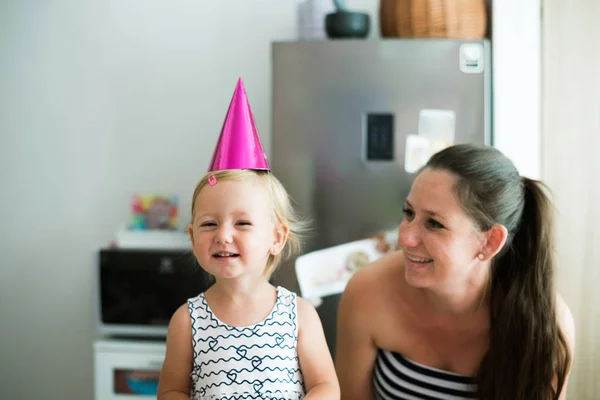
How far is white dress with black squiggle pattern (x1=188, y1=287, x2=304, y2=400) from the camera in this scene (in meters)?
1.14

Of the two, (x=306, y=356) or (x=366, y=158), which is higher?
(x=366, y=158)

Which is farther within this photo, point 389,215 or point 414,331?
point 389,215

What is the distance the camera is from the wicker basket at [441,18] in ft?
7.52

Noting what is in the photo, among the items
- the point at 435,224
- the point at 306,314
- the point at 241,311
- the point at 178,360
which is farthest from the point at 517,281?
the point at 178,360

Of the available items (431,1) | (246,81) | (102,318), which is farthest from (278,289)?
(246,81)

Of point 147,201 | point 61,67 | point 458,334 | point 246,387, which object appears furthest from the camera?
point 61,67

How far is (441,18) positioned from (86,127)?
1.62m

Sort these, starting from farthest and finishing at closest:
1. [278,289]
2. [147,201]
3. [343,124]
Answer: [147,201] < [343,124] < [278,289]

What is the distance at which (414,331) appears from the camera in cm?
155

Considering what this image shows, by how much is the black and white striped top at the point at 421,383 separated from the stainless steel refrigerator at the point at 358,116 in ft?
2.38

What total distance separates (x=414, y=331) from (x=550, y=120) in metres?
1.14

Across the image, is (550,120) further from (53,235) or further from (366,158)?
(53,235)

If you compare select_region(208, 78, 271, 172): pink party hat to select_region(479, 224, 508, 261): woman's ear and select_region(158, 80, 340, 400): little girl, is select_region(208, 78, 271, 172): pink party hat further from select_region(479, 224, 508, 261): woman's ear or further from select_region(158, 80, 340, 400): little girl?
select_region(479, 224, 508, 261): woman's ear

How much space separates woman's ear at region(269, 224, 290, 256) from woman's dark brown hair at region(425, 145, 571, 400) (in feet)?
1.26
